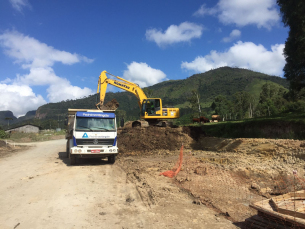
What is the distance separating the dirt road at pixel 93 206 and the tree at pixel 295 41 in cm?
1372

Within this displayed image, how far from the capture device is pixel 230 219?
5.15 meters

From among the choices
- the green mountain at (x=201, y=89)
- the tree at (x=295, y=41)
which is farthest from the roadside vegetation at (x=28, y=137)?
the green mountain at (x=201, y=89)

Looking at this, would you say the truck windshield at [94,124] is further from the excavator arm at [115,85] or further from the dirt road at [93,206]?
the excavator arm at [115,85]

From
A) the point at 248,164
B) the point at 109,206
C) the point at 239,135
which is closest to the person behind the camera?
the point at 109,206

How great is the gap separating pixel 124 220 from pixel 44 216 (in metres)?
1.81

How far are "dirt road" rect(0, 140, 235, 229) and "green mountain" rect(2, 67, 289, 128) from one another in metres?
117

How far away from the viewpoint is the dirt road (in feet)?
15.8

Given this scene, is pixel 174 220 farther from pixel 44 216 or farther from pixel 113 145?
pixel 113 145

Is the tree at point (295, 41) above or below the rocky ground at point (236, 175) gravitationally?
above

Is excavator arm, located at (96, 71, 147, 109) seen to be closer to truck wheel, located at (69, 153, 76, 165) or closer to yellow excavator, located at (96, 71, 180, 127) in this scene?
yellow excavator, located at (96, 71, 180, 127)

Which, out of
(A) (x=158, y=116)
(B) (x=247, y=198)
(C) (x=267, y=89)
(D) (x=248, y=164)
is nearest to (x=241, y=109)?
(C) (x=267, y=89)

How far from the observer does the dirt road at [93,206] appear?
15.8ft

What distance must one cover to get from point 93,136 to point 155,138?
278 inches

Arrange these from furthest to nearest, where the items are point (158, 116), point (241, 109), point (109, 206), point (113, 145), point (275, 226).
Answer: point (241, 109) < point (158, 116) < point (113, 145) < point (109, 206) < point (275, 226)
